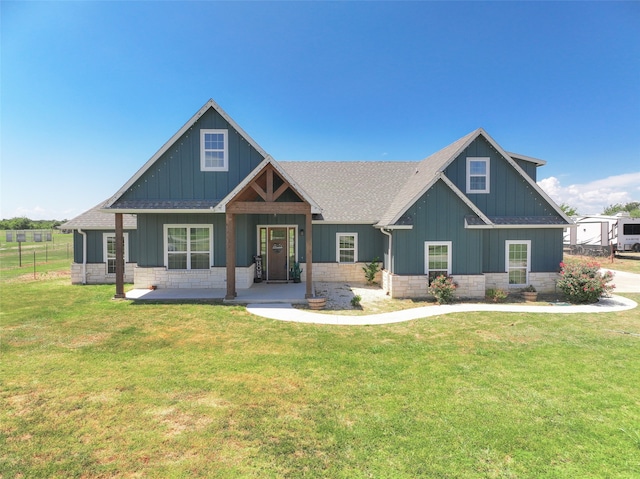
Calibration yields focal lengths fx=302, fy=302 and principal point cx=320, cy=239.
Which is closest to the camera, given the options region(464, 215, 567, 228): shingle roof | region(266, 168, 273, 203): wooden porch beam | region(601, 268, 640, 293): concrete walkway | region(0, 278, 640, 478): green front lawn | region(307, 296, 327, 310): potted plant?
region(0, 278, 640, 478): green front lawn

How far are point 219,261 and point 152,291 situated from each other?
3035 millimetres

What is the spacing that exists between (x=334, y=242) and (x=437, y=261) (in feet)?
17.2

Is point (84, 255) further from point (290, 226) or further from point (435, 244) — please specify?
point (435, 244)

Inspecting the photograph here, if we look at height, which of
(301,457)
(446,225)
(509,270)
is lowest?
(301,457)

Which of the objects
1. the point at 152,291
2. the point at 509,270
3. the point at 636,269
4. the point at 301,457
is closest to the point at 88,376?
the point at 301,457

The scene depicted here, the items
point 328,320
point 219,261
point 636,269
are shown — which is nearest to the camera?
point 328,320

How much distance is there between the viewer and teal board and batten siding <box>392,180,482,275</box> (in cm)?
1251

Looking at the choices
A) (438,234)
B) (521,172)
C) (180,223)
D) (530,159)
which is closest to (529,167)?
(530,159)

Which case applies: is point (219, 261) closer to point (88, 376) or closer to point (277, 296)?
→ point (277, 296)

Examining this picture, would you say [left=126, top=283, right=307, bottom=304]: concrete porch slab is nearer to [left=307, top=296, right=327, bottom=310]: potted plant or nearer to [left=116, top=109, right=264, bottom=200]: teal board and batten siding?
[left=307, top=296, right=327, bottom=310]: potted plant

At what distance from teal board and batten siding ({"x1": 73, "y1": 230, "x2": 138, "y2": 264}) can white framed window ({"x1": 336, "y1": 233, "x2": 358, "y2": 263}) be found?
33.8 ft

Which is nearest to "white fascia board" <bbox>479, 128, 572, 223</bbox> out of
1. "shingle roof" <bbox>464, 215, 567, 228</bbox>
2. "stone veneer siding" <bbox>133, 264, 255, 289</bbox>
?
"shingle roof" <bbox>464, 215, 567, 228</bbox>

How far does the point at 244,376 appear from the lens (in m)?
5.79

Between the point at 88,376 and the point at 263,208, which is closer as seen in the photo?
the point at 88,376
